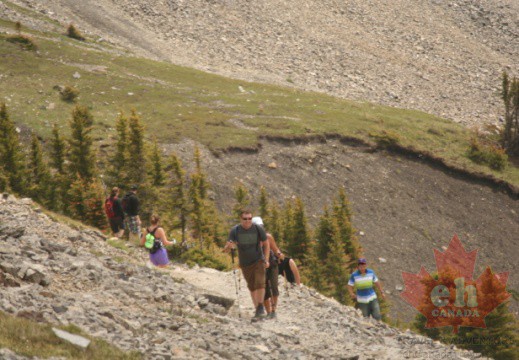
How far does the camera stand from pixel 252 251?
17.8 meters

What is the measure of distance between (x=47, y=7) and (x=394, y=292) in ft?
254

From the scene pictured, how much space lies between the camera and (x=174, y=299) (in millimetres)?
17516

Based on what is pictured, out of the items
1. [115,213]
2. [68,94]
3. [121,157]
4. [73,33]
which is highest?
[115,213]

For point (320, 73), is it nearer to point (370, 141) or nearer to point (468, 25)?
point (370, 141)

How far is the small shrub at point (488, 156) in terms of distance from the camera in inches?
2913

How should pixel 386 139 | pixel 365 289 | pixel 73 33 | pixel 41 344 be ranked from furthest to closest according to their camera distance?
pixel 73 33
pixel 386 139
pixel 365 289
pixel 41 344

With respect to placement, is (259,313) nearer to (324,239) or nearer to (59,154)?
(324,239)

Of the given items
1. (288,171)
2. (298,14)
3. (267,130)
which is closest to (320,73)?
(298,14)

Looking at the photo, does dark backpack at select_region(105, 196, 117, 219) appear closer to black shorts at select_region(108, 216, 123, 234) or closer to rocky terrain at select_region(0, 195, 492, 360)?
black shorts at select_region(108, 216, 123, 234)

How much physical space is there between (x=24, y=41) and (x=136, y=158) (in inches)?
1914

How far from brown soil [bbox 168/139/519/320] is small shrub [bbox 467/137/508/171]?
529 cm

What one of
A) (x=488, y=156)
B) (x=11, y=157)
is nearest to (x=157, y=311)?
(x=11, y=157)

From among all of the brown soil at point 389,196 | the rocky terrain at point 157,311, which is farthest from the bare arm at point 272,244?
the brown soil at point 389,196

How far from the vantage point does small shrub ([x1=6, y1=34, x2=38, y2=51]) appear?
81.1m
